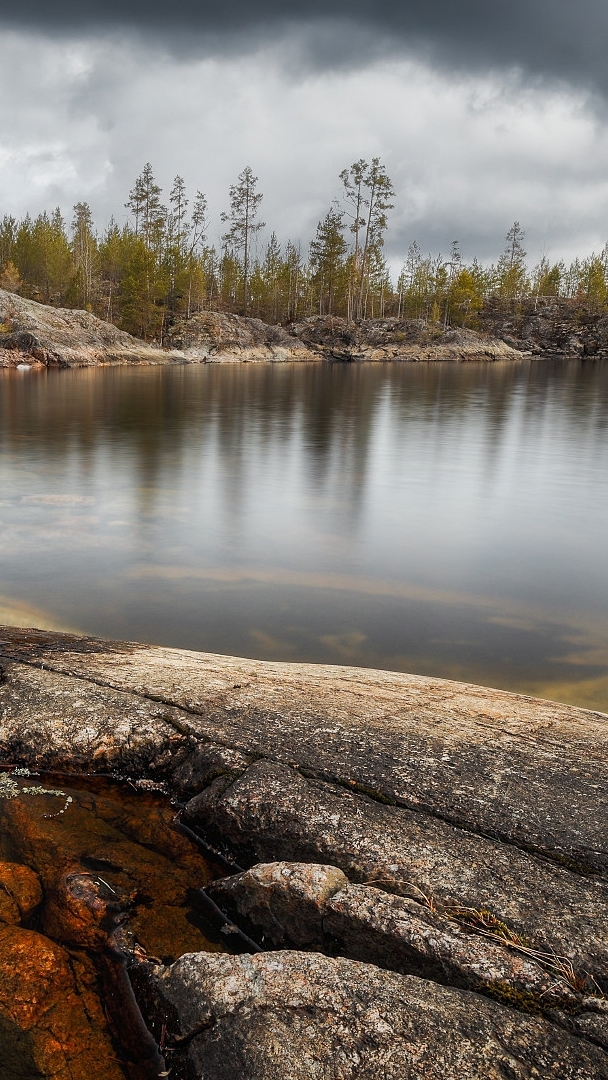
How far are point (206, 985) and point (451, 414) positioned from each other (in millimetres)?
30415

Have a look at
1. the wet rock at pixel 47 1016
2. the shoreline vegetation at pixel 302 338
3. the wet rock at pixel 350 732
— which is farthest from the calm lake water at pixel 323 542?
the shoreline vegetation at pixel 302 338

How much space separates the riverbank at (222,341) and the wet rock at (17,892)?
56407mm

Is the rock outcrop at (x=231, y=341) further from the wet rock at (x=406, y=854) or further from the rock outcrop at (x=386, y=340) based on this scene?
the wet rock at (x=406, y=854)

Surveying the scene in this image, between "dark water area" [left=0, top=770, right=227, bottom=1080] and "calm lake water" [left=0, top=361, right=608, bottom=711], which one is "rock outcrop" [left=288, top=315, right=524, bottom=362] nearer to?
"calm lake water" [left=0, top=361, right=608, bottom=711]

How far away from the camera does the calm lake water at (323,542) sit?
7.78 m

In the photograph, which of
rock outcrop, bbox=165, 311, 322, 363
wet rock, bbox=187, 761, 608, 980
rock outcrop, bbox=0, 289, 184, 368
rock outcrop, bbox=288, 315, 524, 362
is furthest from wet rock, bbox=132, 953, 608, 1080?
rock outcrop, bbox=288, 315, 524, 362

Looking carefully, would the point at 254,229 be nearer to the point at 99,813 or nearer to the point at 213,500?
the point at 213,500

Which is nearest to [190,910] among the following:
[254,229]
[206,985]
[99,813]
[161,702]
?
[206,985]

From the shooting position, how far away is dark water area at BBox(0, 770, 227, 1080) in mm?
2750

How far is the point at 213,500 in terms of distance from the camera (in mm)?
14133

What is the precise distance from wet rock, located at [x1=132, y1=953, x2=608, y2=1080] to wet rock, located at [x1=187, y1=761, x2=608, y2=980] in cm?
44

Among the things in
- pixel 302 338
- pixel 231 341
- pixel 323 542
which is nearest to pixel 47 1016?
pixel 323 542

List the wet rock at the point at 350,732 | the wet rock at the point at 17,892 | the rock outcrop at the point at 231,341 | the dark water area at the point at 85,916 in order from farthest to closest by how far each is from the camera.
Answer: the rock outcrop at the point at 231,341 → the wet rock at the point at 350,732 → the wet rock at the point at 17,892 → the dark water area at the point at 85,916

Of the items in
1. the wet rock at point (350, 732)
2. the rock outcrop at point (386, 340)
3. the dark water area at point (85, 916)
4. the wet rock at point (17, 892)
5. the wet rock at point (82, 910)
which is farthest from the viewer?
the rock outcrop at point (386, 340)
